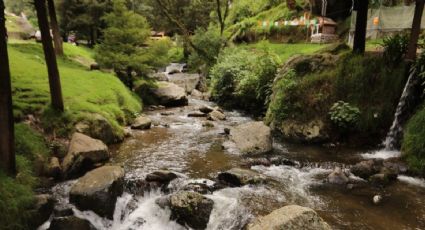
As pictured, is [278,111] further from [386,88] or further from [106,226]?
[106,226]

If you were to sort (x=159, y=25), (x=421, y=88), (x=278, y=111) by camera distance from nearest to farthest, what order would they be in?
(x=421, y=88)
(x=278, y=111)
(x=159, y=25)

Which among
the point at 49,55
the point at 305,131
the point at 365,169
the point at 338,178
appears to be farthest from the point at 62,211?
the point at 305,131

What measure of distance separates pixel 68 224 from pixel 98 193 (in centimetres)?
107

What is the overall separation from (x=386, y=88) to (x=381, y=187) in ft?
19.0

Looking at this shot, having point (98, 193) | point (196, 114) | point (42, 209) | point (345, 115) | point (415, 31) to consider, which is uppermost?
point (415, 31)

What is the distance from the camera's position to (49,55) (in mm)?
13102

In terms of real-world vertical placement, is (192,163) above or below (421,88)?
below

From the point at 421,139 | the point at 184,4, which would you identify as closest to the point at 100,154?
the point at 421,139

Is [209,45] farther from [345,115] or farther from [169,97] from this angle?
[345,115]

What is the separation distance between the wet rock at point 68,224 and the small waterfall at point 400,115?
450 inches

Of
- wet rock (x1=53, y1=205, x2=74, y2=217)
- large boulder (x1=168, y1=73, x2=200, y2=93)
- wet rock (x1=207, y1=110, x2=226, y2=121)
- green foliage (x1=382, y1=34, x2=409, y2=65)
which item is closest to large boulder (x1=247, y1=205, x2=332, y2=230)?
wet rock (x1=53, y1=205, x2=74, y2=217)

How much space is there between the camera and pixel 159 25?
62.6 meters

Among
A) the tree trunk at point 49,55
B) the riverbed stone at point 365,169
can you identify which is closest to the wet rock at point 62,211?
the tree trunk at point 49,55

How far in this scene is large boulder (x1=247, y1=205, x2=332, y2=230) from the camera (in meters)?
6.99
